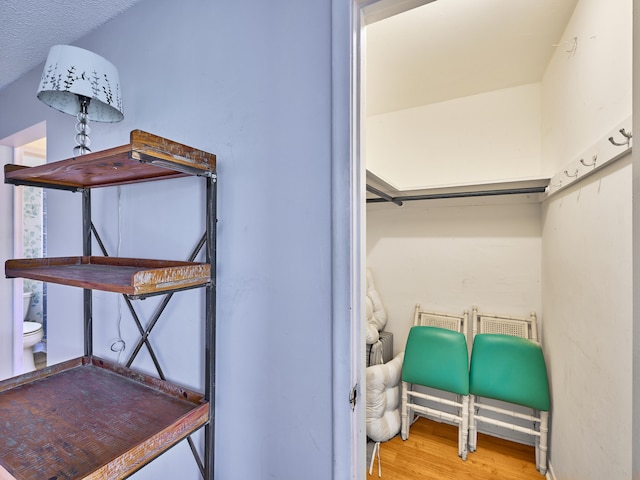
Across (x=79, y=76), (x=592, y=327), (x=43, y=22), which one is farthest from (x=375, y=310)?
(x=43, y=22)

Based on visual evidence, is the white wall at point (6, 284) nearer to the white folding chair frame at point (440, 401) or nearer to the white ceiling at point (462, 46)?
the white ceiling at point (462, 46)

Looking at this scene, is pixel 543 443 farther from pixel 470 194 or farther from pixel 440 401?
pixel 470 194

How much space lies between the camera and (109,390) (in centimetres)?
96

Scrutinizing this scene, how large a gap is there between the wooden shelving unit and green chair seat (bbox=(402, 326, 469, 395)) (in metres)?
1.48

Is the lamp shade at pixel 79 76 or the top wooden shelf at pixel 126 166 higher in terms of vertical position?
the lamp shade at pixel 79 76

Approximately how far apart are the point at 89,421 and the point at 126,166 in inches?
29.3

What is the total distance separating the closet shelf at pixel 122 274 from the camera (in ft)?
2.20

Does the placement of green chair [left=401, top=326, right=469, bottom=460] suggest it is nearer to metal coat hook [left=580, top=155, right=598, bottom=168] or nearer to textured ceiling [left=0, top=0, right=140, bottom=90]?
metal coat hook [left=580, top=155, right=598, bottom=168]

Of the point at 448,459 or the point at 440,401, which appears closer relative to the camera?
the point at 448,459

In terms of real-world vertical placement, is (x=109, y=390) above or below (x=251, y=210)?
below

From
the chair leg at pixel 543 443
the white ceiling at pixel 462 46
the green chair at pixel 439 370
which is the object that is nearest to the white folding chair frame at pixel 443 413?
the green chair at pixel 439 370

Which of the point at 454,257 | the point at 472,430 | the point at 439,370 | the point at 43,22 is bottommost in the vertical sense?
the point at 472,430

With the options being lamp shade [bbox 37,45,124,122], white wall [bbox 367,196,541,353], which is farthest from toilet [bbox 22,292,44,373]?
white wall [bbox 367,196,541,353]

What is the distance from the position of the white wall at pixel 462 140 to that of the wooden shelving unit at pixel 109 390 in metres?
1.30
